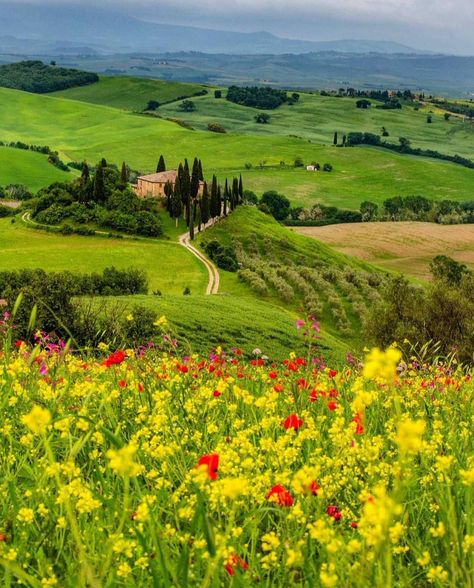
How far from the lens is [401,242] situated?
150m

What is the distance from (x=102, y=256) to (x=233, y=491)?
9581 centimetres

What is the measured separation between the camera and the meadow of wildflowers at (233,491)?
364 cm

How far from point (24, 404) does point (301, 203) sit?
7306 inches

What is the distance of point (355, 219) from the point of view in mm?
179750

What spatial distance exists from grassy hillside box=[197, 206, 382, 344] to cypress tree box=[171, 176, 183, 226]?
706 centimetres

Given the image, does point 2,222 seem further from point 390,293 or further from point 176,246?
point 390,293

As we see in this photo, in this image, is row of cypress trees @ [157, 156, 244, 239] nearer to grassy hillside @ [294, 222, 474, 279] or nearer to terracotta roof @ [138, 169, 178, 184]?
terracotta roof @ [138, 169, 178, 184]

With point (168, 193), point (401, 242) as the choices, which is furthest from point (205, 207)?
point (401, 242)

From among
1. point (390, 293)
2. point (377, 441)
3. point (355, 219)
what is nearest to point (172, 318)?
point (390, 293)

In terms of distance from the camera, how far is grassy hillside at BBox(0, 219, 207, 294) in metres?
89.4

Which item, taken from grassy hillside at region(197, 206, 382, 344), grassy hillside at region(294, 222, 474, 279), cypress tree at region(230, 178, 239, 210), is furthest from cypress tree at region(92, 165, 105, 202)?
grassy hillside at region(294, 222, 474, 279)

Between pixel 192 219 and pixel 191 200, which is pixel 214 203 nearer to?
pixel 191 200

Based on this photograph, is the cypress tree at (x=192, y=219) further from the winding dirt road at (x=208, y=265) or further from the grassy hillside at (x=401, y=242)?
the grassy hillside at (x=401, y=242)

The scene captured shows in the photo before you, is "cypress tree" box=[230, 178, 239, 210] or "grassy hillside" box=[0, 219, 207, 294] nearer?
"grassy hillside" box=[0, 219, 207, 294]
